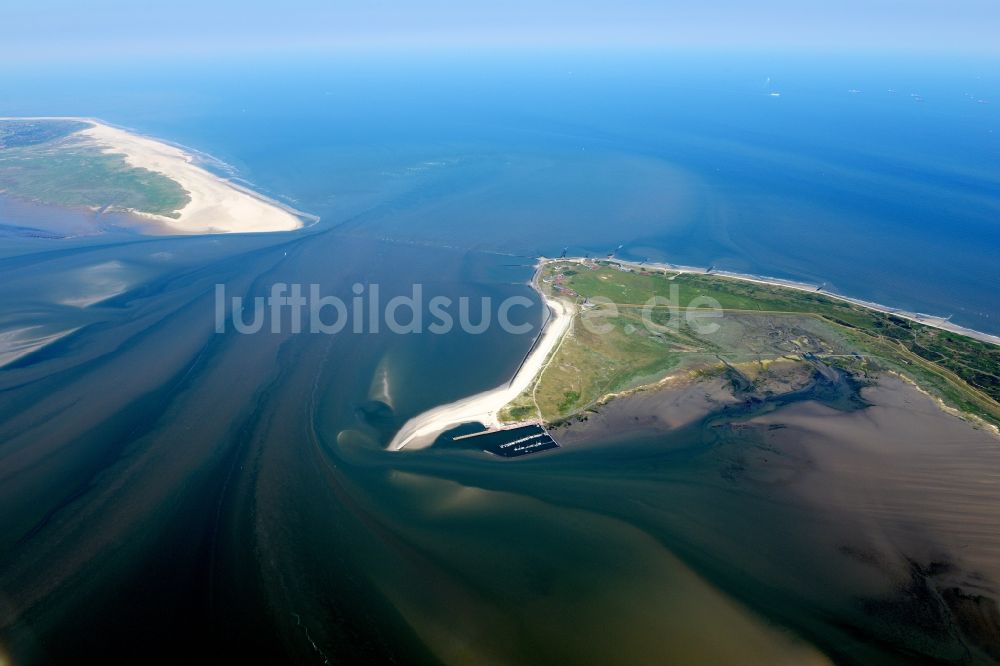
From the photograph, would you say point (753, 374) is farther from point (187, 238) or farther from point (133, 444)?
point (187, 238)

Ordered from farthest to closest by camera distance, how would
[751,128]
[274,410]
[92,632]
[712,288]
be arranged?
[751,128], [712,288], [274,410], [92,632]

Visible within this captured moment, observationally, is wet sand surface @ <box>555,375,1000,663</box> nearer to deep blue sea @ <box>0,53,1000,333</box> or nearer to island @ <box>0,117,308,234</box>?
deep blue sea @ <box>0,53,1000,333</box>

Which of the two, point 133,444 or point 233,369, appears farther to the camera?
point 233,369

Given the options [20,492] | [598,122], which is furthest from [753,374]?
Result: [598,122]

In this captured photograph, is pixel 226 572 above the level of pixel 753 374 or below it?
below

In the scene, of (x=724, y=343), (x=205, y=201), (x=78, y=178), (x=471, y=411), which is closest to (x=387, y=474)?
(x=471, y=411)
